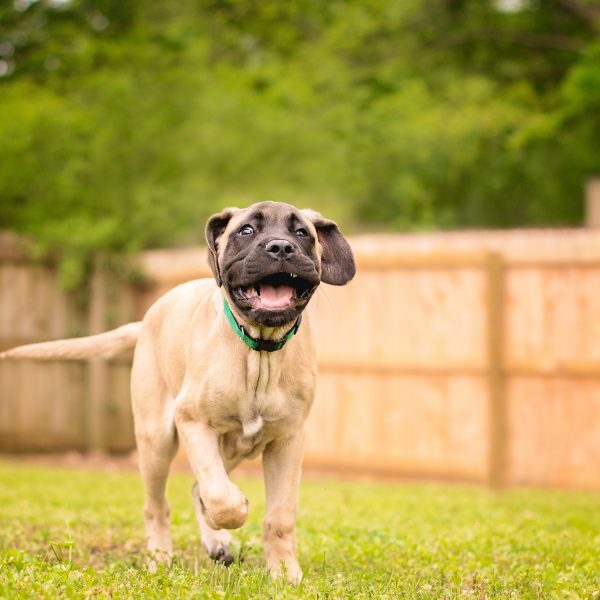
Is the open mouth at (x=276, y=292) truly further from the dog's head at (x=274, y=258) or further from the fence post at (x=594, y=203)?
the fence post at (x=594, y=203)

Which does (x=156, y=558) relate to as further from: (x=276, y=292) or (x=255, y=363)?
(x=276, y=292)

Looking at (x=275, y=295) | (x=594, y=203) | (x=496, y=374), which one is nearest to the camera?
(x=275, y=295)

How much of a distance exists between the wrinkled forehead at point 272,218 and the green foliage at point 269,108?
366 inches

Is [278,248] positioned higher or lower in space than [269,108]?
lower

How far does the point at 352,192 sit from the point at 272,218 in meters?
16.5

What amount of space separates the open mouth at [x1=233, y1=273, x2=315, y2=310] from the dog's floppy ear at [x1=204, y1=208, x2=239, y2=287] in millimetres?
188

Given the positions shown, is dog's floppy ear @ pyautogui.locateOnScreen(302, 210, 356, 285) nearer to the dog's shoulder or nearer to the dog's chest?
the dog's chest

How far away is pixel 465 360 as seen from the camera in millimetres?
11531

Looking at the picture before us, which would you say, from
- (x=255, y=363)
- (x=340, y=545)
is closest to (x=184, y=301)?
(x=255, y=363)

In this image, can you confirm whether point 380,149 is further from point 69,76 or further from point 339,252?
point 339,252

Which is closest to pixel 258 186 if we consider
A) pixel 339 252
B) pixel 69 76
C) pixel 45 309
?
pixel 69 76

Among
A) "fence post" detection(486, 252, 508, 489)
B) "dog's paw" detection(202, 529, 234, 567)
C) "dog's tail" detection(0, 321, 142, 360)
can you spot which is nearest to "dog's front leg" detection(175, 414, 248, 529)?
"dog's paw" detection(202, 529, 234, 567)

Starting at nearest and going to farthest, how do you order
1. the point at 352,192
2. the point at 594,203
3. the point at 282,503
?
1. the point at 282,503
2. the point at 594,203
3. the point at 352,192

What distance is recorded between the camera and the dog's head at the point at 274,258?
4652mm
